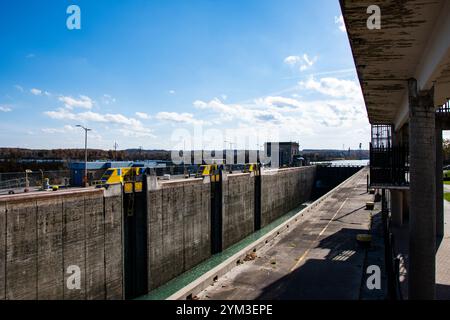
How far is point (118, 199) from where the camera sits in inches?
727

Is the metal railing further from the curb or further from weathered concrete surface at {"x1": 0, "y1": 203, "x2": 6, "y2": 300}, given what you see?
weathered concrete surface at {"x1": 0, "y1": 203, "x2": 6, "y2": 300}

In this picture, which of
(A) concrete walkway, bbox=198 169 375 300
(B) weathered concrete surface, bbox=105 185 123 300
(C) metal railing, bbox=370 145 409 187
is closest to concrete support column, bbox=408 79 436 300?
(A) concrete walkway, bbox=198 169 375 300

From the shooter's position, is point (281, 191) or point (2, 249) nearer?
point (2, 249)

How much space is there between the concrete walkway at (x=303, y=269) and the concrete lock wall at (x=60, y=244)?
6207 millimetres

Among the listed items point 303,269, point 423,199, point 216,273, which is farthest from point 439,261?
point 216,273

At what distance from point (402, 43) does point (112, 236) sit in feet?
48.7

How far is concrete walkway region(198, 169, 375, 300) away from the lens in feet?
41.8

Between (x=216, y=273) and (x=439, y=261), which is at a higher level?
(x=216, y=273)

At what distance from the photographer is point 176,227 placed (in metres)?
23.2

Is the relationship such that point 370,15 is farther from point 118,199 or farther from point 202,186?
point 202,186

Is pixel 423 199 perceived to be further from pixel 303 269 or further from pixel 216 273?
pixel 216 273

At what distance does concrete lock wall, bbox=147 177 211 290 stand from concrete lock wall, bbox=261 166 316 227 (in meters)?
14.7

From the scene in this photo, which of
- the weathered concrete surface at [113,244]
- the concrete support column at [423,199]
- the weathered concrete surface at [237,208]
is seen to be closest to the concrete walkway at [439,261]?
the concrete support column at [423,199]
